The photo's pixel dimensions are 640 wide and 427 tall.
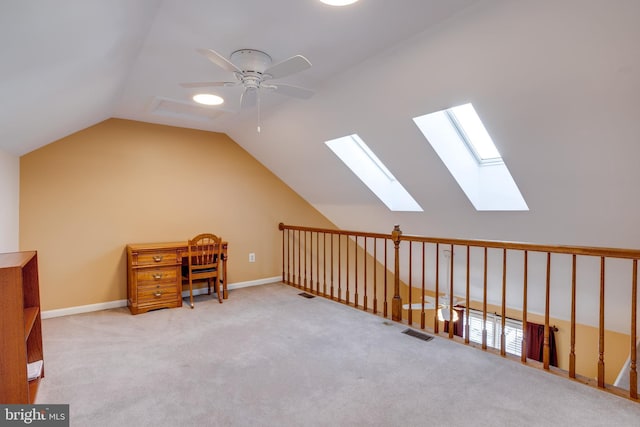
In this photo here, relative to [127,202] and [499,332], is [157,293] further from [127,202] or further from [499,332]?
[499,332]

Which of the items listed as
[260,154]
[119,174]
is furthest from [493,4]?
[119,174]

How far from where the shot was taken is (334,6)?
1.83m

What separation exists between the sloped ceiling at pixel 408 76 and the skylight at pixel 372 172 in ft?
1.67

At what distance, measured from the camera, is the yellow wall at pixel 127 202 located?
3521mm

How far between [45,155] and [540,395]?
4663 mm

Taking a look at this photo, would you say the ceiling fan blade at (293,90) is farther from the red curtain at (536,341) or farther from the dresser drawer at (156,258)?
the red curtain at (536,341)

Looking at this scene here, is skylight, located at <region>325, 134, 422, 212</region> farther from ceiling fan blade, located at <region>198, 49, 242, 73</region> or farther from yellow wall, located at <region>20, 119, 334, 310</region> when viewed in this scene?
ceiling fan blade, located at <region>198, 49, 242, 73</region>

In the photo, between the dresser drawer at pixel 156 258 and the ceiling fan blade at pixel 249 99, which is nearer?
the ceiling fan blade at pixel 249 99

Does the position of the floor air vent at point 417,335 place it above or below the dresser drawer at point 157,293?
below

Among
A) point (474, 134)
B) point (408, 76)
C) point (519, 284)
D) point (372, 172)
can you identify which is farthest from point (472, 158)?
point (519, 284)

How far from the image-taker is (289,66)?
2.10 meters

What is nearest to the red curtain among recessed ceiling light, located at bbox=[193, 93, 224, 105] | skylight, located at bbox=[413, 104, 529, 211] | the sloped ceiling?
the sloped ceiling

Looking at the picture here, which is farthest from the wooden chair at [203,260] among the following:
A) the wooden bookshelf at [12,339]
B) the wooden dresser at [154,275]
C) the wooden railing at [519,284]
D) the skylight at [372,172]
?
the wooden bookshelf at [12,339]

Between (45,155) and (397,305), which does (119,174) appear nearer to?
(45,155)
